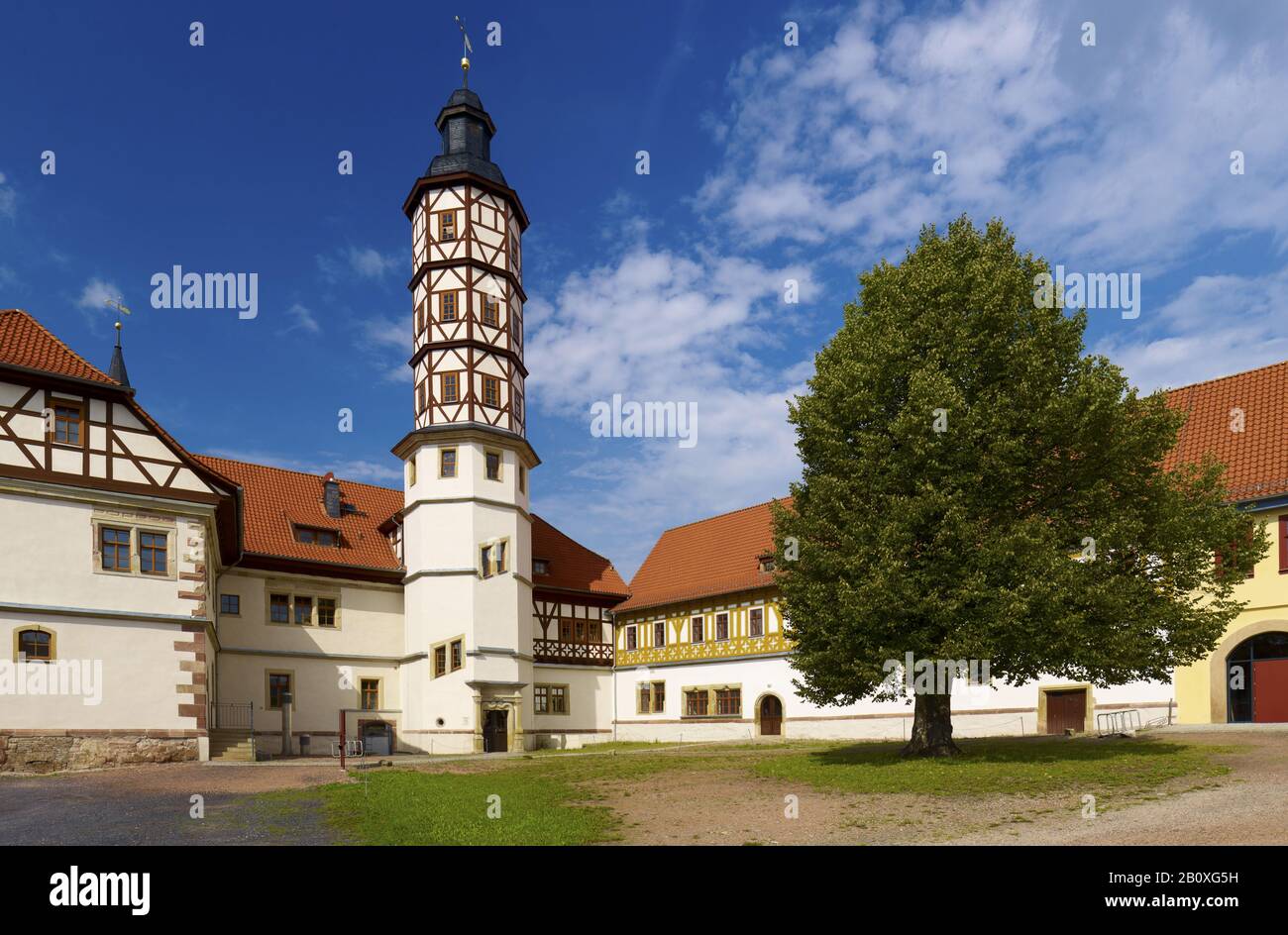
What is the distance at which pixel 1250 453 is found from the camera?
1057 inches

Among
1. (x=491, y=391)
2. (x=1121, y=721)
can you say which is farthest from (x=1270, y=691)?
(x=491, y=391)

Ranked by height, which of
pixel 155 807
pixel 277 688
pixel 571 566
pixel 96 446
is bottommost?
pixel 277 688

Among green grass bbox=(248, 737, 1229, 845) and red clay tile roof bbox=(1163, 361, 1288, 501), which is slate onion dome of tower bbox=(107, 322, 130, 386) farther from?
red clay tile roof bbox=(1163, 361, 1288, 501)

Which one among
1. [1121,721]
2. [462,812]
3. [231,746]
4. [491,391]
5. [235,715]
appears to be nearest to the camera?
[462,812]

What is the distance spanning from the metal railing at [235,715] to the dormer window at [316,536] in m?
6.68

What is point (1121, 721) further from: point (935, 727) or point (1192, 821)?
point (1192, 821)

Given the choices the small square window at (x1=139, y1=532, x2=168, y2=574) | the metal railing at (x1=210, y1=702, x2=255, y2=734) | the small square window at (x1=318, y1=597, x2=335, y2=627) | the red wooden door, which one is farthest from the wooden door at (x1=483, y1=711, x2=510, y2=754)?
the red wooden door

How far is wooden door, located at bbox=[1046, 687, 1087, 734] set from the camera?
2826cm

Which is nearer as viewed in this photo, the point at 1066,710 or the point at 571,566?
the point at 1066,710

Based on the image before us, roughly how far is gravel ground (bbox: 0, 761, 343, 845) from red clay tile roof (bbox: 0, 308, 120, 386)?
10.0m

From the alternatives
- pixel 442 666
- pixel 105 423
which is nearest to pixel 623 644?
pixel 442 666

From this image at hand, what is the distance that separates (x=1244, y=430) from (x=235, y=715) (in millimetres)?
34147

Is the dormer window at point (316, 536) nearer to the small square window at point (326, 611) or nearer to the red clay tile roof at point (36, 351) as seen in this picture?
the small square window at point (326, 611)

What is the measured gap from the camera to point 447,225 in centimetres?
3706
